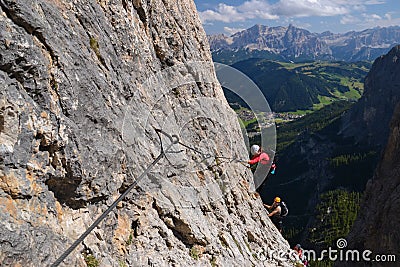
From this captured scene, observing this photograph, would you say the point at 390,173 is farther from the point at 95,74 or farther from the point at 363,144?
the point at 363,144

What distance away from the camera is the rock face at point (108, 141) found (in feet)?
19.7

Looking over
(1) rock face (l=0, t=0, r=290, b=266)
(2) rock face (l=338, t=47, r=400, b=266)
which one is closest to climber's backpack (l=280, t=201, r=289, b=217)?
(1) rock face (l=0, t=0, r=290, b=266)

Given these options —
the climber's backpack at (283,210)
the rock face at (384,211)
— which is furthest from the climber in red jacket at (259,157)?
the rock face at (384,211)

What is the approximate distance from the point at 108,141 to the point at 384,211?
26.4 m

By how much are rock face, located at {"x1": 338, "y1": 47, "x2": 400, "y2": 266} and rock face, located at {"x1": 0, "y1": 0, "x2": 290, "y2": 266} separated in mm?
14605

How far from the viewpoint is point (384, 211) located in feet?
88.6

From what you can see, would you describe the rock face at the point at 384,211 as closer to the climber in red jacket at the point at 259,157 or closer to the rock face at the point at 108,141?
the rock face at the point at 108,141

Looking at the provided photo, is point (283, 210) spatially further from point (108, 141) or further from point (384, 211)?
point (108, 141)

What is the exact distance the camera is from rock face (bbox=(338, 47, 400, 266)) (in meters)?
24.5

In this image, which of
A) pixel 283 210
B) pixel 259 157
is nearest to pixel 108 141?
pixel 259 157

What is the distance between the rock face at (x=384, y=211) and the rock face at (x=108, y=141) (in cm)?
1460

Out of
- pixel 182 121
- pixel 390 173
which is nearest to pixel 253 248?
pixel 182 121

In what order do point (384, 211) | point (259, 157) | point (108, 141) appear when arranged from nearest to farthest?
point (108, 141), point (259, 157), point (384, 211)

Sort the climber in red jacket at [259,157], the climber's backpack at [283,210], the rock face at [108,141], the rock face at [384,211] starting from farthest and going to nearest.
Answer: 1. the rock face at [384,211]
2. the climber's backpack at [283,210]
3. the climber in red jacket at [259,157]
4. the rock face at [108,141]
